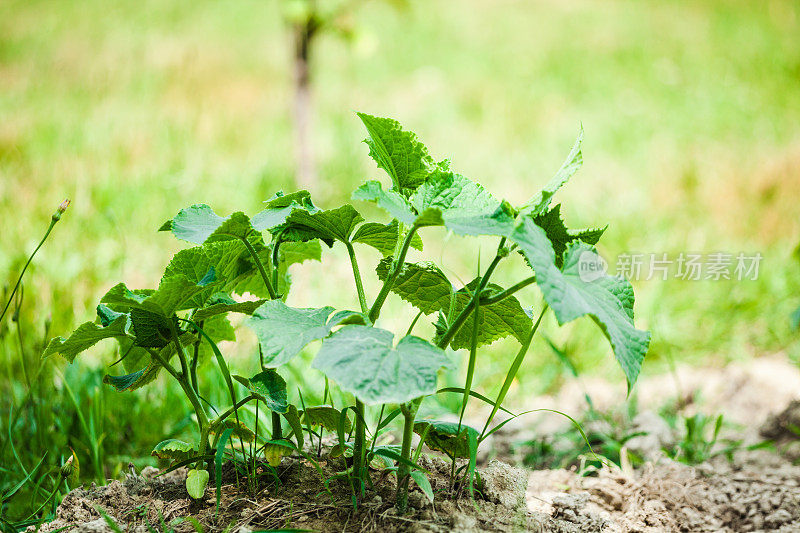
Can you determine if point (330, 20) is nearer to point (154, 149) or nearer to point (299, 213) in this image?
point (154, 149)

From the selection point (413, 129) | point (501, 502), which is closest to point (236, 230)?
point (501, 502)

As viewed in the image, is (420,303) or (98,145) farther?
(98,145)

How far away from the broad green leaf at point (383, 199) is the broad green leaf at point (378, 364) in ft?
0.50

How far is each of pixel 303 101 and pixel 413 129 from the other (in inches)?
51.5

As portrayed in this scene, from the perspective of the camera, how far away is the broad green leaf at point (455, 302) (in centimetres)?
102

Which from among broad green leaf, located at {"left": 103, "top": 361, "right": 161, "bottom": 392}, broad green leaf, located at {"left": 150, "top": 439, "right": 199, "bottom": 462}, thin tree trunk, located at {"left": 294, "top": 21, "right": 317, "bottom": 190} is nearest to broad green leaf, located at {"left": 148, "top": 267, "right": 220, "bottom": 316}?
broad green leaf, located at {"left": 103, "top": 361, "right": 161, "bottom": 392}

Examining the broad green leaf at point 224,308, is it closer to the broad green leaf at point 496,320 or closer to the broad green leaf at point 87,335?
the broad green leaf at point 87,335

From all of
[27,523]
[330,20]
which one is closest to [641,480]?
[27,523]

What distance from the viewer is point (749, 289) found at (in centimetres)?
282

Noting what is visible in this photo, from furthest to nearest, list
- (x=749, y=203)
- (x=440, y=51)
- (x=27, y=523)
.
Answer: (x=440, y=51), (x=749, y=203), (x=27, y=523)

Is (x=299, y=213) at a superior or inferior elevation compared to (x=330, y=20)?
inferior

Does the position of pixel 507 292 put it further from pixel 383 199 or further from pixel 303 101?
pixel 303 101

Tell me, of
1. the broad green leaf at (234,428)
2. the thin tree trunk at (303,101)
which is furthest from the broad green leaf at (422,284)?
the thin tree trunk at (303,101)

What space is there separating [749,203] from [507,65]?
2.42 m
